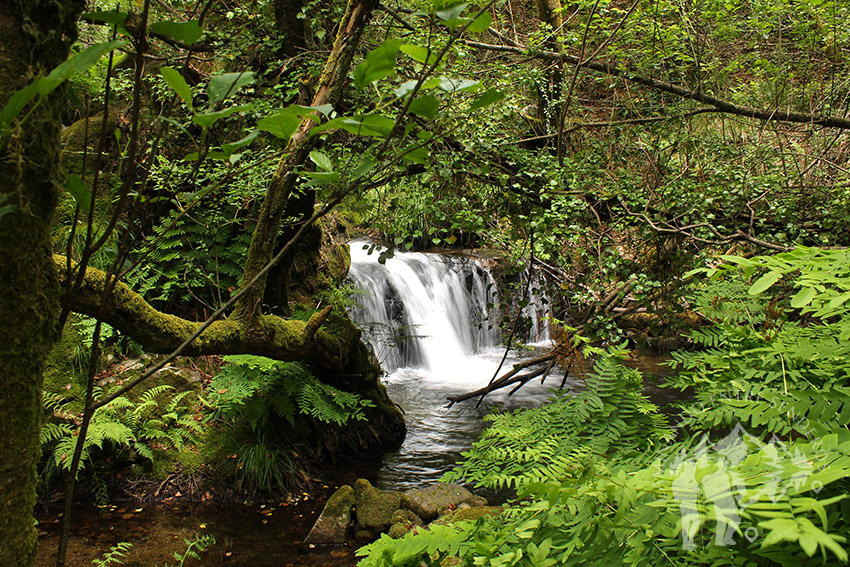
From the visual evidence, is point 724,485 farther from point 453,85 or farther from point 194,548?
point 194,548

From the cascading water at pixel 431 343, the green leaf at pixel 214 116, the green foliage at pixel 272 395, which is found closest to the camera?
the green leaf at pixel 214 116

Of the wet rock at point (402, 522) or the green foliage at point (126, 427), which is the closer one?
the wet rock at point (402, 522)

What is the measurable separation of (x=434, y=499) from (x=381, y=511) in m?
0.52

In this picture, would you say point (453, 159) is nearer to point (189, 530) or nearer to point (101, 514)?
point (189, 530)

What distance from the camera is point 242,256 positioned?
245 inches

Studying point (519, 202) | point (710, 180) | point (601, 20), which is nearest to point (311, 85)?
point (519, 202)

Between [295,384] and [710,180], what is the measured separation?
14.1 ft

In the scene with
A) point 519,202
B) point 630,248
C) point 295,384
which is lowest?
point 295,384

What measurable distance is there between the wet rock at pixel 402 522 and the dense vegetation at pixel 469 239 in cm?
118

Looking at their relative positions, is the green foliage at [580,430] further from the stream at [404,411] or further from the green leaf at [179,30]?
the green leaf at [179,30]

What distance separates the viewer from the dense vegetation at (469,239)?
0.86 m

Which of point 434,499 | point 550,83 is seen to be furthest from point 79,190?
point 550,83

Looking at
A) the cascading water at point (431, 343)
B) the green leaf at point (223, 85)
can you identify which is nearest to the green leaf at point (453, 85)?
the green leaf at point (223, 85)

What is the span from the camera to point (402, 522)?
4641 millimetres
